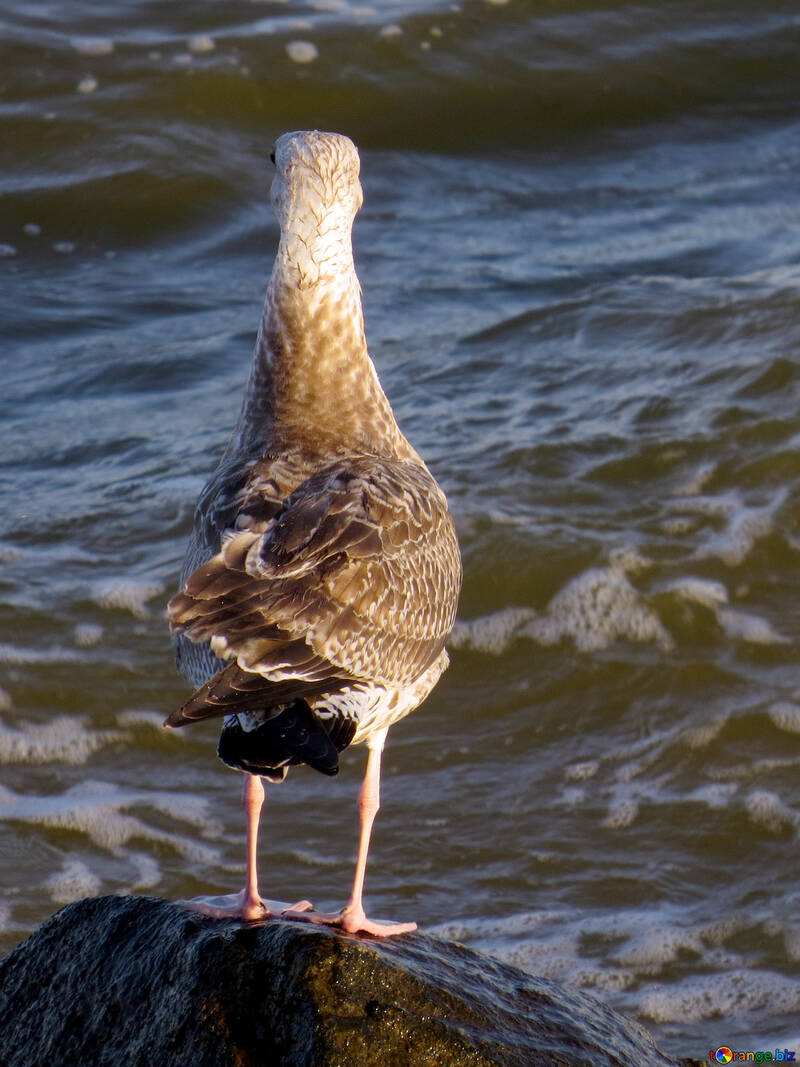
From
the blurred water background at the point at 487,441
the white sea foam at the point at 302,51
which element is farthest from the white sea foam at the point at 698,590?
the white sea foam at the point at 302,51

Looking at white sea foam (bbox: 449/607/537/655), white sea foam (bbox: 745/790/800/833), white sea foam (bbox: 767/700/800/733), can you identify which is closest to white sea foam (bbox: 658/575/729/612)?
white sea foam (bbox: 449/607/537/655)

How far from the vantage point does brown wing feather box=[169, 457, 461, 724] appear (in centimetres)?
384

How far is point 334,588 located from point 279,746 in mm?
639

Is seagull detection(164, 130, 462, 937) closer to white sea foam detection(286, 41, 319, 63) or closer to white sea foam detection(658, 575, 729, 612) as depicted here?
white sea foam detection(658, 575, 729, 612)

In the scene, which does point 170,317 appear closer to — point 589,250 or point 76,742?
point 589,250

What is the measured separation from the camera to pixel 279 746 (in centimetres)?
370

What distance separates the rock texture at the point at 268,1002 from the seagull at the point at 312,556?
26 centimetres

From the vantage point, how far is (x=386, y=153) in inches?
556

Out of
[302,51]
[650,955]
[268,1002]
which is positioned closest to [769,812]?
[650,955]

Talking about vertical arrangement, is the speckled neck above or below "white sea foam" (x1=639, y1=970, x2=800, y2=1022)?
above

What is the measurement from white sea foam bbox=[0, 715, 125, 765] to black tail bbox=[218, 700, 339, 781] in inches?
134

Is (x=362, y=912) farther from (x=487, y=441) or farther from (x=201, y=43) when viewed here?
(x=201, y=43)

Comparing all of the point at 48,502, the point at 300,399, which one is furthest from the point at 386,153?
the point at 300,399

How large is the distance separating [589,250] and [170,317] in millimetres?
3460
